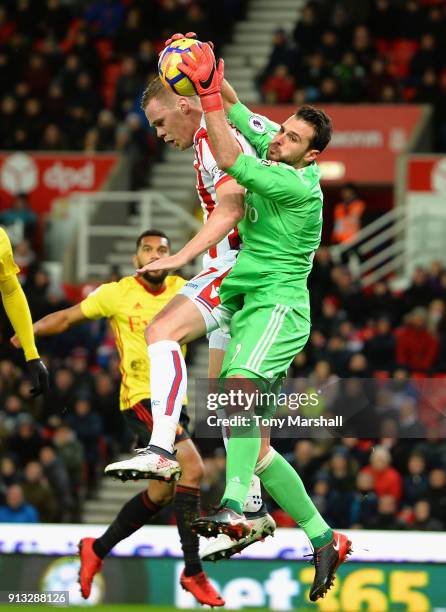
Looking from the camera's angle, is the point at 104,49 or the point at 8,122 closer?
the point at 8,122

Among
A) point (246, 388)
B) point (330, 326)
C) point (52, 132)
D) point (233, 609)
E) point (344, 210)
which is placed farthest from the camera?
point (52, 132)

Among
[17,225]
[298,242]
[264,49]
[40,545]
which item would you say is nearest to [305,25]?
[264,49]

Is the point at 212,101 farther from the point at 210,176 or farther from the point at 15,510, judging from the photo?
the point at 15,510

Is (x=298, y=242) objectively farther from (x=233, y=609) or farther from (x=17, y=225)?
(x=17, y=225)

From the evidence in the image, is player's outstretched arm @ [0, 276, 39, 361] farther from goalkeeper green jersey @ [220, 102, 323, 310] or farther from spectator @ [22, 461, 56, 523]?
spectator @ [22, 461, 56, 523]

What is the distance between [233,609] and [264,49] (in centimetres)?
1250

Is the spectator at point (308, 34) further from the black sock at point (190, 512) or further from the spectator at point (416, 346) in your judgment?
the black sock at point (190, 512)

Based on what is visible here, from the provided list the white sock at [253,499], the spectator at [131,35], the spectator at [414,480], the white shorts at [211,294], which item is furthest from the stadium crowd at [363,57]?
the white sock at [253,499]

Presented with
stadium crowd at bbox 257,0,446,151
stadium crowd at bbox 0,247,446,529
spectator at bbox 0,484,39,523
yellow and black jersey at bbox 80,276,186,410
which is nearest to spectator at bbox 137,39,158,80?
Result: stadium crowd at bbox 257,0,446,151

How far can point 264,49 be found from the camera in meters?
22.9

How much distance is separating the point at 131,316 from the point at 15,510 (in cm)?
507

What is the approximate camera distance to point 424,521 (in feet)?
46.1

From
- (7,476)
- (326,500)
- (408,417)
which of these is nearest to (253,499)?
(408,417)

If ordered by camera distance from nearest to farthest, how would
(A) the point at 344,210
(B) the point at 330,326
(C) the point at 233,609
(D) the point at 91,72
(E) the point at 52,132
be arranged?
1. (C) the point at 233,609
2. (B) the point at 330,326
3. (A) the point at 344,210
4. (E) the point at 52,132
5. (D) the point at 91,72
